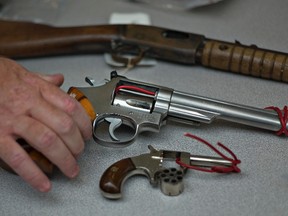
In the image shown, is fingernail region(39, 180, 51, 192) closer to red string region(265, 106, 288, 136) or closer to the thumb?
the thumb

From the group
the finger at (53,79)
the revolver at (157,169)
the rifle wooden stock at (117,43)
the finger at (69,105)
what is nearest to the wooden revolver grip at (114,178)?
the revolver at (157,169)

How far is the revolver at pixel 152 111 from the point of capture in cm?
106

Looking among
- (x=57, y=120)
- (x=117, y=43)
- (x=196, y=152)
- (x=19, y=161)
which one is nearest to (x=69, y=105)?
(x=57, y=120)

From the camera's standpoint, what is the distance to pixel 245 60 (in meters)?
1.25

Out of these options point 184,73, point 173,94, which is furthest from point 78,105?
point 184,73

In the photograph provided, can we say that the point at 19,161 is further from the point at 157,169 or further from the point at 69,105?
the point at 157,169

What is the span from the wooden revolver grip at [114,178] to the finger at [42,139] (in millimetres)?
87

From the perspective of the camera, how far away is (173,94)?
1.08 metres

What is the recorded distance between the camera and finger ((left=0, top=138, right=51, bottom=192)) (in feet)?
2.97

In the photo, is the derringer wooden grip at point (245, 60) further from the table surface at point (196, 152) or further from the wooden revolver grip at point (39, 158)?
the wooden revolver grip at point (39, 158)

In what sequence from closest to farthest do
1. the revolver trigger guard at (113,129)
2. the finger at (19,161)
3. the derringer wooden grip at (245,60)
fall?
the finger at (19,161) < the revolver trigger guard at (113,129) < the derringer wooden grip at (245,60)

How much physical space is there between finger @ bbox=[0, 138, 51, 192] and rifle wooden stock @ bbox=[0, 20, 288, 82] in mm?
493

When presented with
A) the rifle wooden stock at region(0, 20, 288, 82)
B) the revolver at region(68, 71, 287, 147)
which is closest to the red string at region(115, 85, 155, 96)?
the revolver at region(68, 71, 287, 147)

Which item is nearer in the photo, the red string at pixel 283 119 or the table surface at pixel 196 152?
the table surface at pixel 196 152
